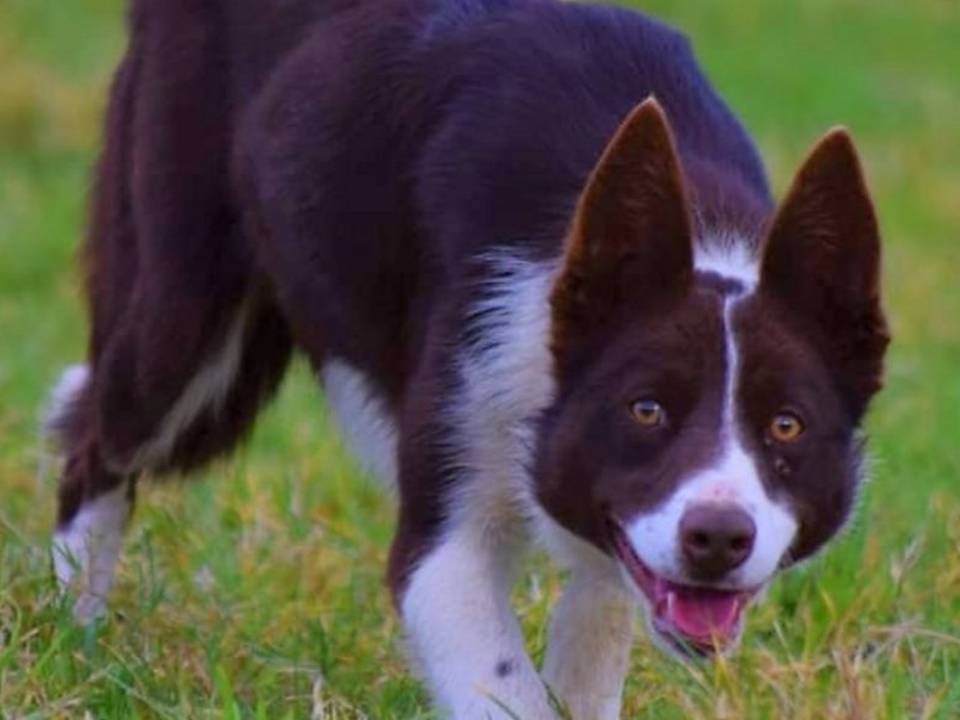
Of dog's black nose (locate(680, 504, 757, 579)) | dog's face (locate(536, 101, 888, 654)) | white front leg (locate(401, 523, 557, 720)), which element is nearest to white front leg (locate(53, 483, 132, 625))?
white front leg (locate(401, 523, 557, 720))

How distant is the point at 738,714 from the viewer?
183 inches

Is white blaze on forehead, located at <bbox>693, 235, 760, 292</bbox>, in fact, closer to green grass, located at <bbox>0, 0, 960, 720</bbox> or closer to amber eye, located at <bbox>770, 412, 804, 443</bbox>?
amber eye, located at <bbox>770, 412, 804, 443</bbox>

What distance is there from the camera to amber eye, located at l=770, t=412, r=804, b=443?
15.1ft

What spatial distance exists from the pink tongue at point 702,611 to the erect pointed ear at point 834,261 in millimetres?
430

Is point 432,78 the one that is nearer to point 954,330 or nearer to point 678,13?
point 954,330

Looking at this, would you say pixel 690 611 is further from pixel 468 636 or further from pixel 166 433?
pixel 166 433

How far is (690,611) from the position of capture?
4.69 metres

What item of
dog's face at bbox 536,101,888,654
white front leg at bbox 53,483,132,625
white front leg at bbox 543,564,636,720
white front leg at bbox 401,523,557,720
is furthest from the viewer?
white front leg at bbox 53,483,132,625

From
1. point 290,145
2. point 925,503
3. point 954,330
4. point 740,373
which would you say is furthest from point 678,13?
point 740,373

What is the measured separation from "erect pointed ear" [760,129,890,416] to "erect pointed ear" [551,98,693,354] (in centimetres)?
16

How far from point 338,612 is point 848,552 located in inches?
43.9

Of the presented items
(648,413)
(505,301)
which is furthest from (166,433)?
(648,413)

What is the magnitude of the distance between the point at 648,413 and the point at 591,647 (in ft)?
2.96

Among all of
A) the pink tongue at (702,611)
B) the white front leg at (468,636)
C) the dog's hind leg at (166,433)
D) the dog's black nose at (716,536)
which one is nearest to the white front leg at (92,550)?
the dog's hind leg at (166,433)
